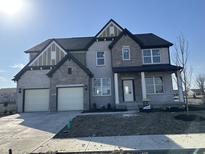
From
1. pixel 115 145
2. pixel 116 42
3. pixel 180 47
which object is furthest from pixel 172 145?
pixel 116 42

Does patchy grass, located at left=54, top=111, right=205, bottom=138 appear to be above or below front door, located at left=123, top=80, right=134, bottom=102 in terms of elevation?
below

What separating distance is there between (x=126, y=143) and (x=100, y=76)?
45.0 ft

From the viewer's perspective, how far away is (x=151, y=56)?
20.9m

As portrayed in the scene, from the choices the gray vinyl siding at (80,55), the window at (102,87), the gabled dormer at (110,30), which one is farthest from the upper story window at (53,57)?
the gabled dormer at (110,30)

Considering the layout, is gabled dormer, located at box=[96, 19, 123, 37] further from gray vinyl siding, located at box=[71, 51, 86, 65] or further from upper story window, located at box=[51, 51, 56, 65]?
upper story window, located at box=[51, 51, 56, 65]

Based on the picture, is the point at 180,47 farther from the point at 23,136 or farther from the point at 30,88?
the point at 30,88

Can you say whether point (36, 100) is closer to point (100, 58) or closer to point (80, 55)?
point (80, 55)

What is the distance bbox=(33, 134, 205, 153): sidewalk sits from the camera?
6.90 metres

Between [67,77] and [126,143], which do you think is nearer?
[126,143]

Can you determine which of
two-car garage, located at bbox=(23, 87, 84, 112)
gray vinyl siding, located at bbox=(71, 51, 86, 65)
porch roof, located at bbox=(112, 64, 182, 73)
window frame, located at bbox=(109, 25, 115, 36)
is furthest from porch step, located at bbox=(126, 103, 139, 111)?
window frame, located at bbox=(109, 25, 115, 36)

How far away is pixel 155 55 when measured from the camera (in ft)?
68.5

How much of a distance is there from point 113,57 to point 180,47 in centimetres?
808

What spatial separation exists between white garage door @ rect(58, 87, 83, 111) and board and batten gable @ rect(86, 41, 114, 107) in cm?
172

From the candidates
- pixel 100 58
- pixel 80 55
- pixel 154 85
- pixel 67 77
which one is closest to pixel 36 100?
pixel 67 77
